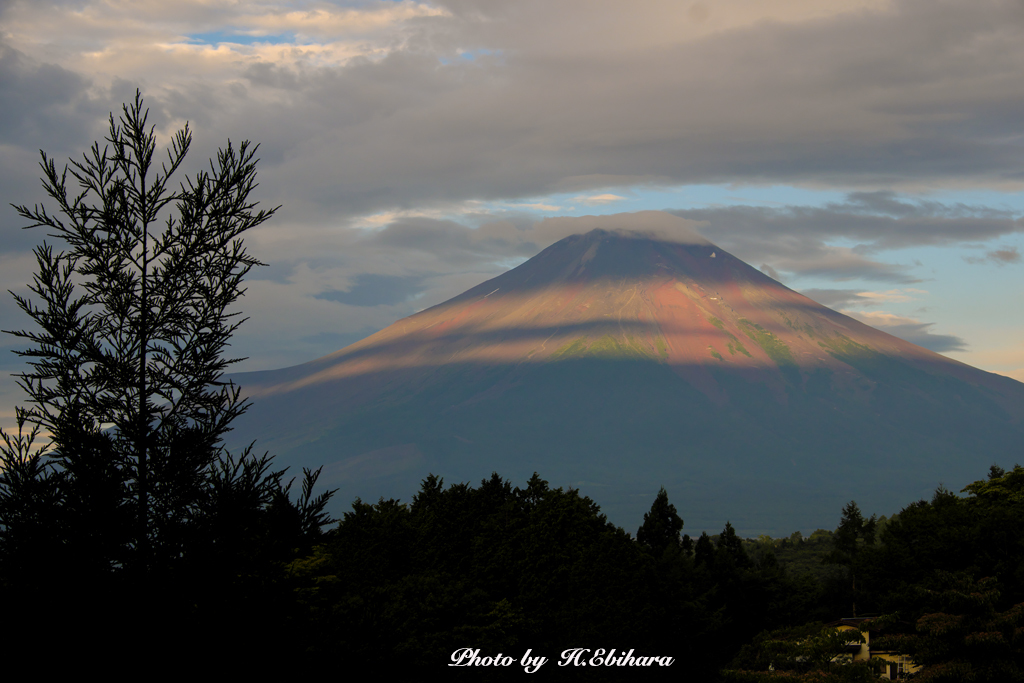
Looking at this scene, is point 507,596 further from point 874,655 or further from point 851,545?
point 851,545

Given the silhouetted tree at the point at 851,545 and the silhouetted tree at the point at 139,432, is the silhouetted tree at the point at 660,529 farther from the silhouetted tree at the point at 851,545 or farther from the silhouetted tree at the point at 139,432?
the silhouetted tree at the point at 139,432

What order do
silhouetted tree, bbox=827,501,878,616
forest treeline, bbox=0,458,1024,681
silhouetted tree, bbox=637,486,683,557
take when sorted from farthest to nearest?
1. silhouetted tree, bbox=637,486,683,557
2. silhouetted tree, bbox=827,501,878,616
3. forest treeline, bbox=0,458,1024,681

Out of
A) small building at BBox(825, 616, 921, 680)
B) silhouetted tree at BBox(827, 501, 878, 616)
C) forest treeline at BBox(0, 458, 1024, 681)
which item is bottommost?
silhouetted tree at BBox(827, 501, 878, 616)

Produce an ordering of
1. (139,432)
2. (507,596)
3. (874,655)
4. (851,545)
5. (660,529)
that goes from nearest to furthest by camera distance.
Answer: (139,432)
(874,655)
(507,596)
(660,529)
(851,545)

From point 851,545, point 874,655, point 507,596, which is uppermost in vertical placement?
point 507,596

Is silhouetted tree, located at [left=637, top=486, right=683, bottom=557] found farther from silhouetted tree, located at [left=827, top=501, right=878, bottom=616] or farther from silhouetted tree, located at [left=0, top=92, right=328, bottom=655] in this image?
silhouetted tree, located at [left=0, top=92, right=328, bottom=655]

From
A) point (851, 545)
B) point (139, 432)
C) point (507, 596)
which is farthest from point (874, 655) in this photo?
point (851, 545)

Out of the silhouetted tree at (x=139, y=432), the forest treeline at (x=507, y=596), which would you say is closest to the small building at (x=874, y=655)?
the forest treeline at (x=507, y=596)

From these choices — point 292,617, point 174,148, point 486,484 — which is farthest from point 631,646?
point 174,148

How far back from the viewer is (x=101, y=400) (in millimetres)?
11898

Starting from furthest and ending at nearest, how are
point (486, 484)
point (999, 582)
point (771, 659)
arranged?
point (486, 484), point (771, 659), point (999, 582)

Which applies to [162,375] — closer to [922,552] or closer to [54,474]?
[54,474]

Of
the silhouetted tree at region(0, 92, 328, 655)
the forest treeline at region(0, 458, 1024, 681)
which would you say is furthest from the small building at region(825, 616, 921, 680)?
the silhouetted tree at region(0, 92, 328, 655)

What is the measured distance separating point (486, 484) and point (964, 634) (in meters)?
22.6
